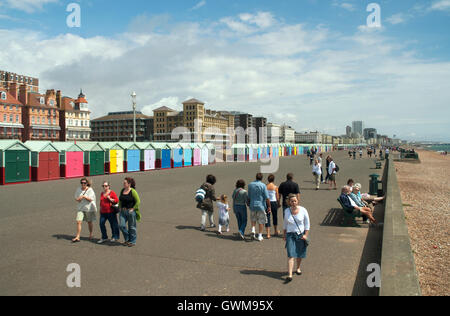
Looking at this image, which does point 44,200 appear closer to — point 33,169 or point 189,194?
point 189,194

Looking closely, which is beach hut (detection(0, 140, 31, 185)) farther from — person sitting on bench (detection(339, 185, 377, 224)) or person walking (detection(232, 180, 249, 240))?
person sitting on bench (detection(339, 185, 377, 224))

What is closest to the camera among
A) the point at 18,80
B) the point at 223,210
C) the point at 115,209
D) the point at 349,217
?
the point at 115,209

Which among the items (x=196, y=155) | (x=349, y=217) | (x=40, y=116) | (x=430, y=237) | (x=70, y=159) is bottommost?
(x=430, y=237)

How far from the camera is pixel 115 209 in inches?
301

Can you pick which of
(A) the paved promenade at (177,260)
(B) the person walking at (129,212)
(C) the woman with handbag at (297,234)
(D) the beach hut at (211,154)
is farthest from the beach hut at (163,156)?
(C) the woman with handbag at (297,234)

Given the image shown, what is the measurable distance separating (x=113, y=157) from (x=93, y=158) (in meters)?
2.21

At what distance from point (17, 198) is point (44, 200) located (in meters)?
1.62

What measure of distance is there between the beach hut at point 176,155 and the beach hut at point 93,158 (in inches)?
343

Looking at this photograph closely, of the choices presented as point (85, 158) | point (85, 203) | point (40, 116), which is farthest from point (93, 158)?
point (40, 116)

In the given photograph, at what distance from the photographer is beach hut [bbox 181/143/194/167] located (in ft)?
120

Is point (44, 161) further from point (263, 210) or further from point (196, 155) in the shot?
point (263, 210)

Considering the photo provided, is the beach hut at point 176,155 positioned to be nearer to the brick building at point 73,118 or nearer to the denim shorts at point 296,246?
the denim shorts at point 296,246
